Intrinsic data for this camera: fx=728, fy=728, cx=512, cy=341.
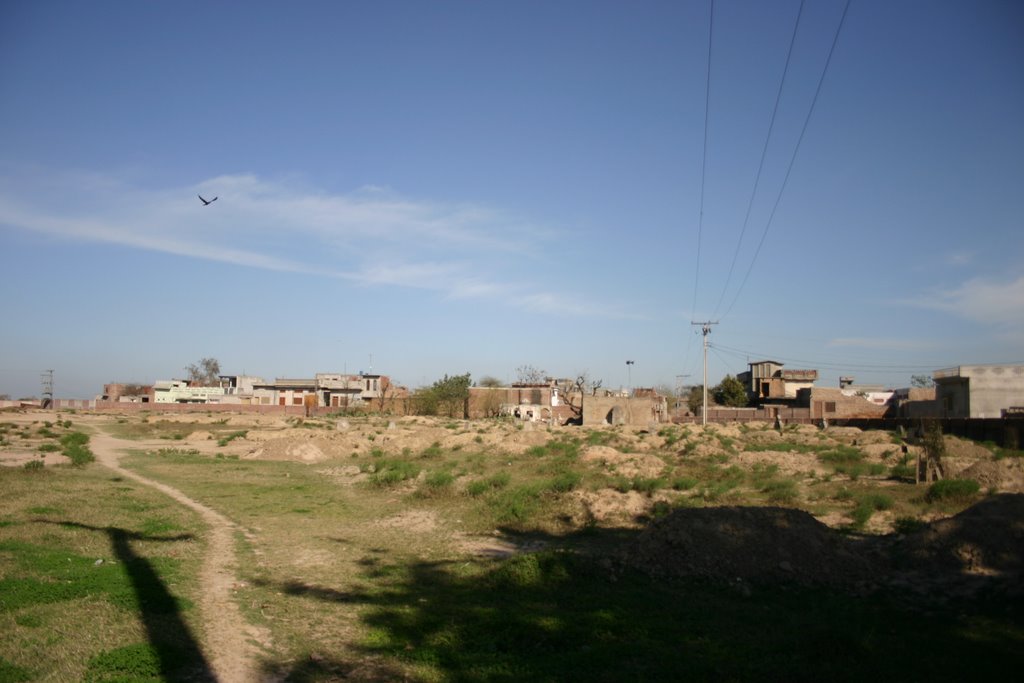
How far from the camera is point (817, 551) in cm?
1048

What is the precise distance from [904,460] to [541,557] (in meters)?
20.6

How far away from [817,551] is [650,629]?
347 centimetres

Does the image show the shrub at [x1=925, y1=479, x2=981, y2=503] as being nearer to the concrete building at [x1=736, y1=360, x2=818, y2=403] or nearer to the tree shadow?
the tree shadow

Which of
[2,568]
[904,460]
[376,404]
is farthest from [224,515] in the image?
[376,404]

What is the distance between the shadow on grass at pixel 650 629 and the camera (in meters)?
7.11

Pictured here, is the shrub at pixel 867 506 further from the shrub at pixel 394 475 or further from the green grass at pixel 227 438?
the green grass at pixel 227 438

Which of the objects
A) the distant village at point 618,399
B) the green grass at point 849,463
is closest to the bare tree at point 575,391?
the distant village at point 618,399

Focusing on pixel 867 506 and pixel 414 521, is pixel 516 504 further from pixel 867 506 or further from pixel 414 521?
pixel 867 506

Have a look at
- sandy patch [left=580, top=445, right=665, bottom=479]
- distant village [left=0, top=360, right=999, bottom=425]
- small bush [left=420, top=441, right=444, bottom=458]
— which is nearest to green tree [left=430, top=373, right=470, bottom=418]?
distant village [left=0, top=360, right=999, bottom=425]

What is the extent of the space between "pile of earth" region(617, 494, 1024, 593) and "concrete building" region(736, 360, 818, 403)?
263 feet

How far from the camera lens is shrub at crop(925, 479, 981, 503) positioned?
17359 mm

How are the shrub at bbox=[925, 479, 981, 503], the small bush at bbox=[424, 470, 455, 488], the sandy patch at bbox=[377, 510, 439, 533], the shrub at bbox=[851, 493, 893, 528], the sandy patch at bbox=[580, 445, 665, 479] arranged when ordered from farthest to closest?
the sandy patch at bbox=[580, 445, 665, 479], the small bush at bbox=[424, 470, 455, 488], the shrub at bbox=[925, 479, 981, 503], the sandy patch at bbox=[377, 510, 439, 533], the shrub at bbox=[851, 493, 893, 528]

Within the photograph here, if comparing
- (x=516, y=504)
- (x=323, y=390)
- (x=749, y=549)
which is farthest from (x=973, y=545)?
(x=323, y=390)

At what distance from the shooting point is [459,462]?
2983 cm
